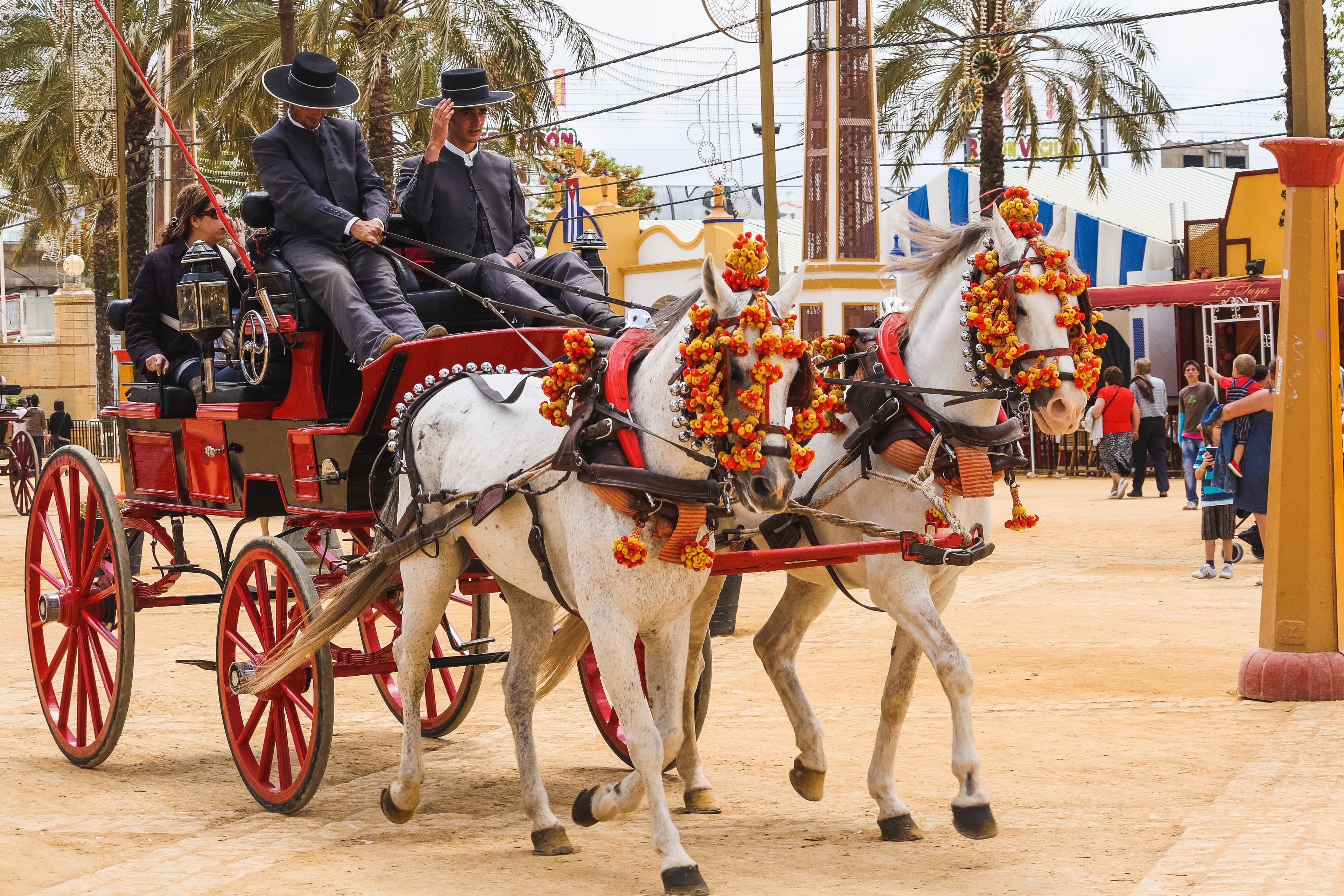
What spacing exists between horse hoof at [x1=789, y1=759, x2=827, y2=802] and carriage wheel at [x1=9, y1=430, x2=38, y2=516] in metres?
19.1

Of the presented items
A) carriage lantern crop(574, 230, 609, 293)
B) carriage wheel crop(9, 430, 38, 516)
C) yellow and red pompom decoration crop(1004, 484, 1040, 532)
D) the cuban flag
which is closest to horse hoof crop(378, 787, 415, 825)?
carriage lantern crop(574, 230, 609, 293)

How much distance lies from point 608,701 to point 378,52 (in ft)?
49.6

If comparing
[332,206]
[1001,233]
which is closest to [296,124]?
[332,206]

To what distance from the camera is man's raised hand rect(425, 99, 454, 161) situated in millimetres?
7078

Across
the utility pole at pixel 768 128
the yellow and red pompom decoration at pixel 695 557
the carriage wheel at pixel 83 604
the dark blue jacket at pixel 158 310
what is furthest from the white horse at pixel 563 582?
the utility pole at pixel 768 128

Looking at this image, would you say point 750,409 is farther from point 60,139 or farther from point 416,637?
point 60,139

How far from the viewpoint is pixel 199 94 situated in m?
21.3

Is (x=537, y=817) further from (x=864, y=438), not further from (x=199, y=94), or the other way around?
(x=199, y=94)

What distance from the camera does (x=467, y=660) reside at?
20.4 feet

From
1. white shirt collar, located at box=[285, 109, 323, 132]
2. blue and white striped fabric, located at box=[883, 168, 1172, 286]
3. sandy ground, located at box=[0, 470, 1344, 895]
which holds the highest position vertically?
blue and white striped fabric, located at box=[883, 168, 1172, 286]

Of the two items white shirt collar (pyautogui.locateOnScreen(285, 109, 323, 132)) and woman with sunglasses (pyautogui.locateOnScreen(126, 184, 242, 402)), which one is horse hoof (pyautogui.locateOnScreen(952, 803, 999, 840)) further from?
white shirt collar (pyautogui.locateOnScreen(285, 109, 323, 132))

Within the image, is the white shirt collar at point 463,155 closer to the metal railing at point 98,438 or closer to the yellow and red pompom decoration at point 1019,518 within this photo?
the yellow and red pompom decoration at point 1019,518

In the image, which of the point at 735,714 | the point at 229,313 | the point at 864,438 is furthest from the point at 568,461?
the point at 735,714

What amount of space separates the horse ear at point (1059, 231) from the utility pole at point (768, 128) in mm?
8128
